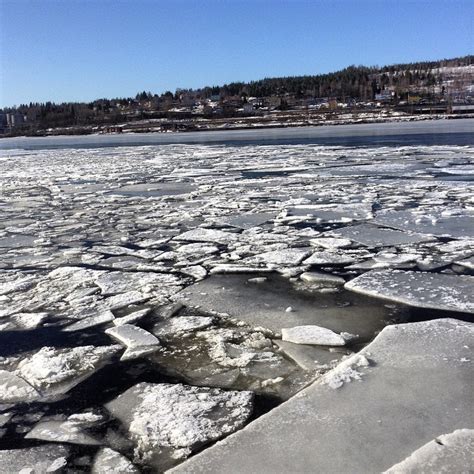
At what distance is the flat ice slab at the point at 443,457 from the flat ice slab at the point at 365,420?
30 millimetres

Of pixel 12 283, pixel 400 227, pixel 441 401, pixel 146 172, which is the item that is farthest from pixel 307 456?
pixel 146 172

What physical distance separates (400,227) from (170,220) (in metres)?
2.21

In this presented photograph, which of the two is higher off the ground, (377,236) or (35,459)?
(377,236)

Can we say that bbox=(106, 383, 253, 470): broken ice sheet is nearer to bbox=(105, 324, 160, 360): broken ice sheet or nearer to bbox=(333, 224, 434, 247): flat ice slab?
bbox=(105, 324, 160, 360): broken ice sheet

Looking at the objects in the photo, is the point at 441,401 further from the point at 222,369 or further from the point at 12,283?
the point at 12,283

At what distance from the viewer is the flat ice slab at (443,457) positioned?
132 cm

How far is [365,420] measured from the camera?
5.14 feet

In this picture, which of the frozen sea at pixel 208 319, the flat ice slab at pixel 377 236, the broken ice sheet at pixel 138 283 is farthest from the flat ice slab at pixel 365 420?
the flat ice slab at pixel 377 236

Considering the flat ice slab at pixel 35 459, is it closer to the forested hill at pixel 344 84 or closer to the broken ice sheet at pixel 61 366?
the broken ice sheet at pixel 61 366

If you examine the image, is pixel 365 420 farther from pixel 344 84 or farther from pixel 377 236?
pixel 344 84

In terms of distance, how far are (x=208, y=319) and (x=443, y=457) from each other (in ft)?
4.43

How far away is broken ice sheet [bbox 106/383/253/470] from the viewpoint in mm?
1503

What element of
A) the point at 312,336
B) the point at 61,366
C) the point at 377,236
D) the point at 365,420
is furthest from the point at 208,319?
the point at 377,236

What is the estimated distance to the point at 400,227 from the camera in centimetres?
429
